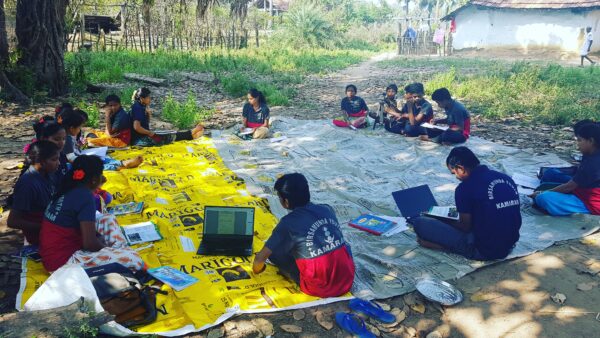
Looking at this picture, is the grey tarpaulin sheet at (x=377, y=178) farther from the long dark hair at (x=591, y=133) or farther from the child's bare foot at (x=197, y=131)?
the long dark hair at (x=591, y=133)

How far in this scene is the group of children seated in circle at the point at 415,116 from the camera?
25.5 ft

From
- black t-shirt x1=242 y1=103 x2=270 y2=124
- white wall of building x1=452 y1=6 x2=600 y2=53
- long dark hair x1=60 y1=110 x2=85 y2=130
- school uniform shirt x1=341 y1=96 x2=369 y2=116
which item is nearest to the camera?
long dark hair x1=60 y1=110 x2=85 y2=130

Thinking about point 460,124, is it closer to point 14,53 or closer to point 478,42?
point 14,53

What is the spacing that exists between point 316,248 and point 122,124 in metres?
5.07

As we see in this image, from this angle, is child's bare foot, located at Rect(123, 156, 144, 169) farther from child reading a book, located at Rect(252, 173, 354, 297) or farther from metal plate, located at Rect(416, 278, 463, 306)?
metal plate, located at Rect(416, 278, 463, 306)

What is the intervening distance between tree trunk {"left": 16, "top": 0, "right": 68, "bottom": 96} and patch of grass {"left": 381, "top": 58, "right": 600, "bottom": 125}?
950cm

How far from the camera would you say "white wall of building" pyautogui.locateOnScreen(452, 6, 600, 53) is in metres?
20.7

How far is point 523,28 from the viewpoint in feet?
Answer: 72.5

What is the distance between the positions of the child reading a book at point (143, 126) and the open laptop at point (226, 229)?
12.4 ft

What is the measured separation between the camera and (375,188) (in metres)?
6.18

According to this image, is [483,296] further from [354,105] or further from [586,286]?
[354,105]

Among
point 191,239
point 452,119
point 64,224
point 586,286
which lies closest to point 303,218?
point 191,239

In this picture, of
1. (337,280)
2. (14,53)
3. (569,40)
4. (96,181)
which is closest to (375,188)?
(337,280)

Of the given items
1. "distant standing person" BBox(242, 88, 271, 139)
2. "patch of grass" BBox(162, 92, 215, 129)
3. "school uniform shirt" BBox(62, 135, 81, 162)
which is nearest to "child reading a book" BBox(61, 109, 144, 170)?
"school uniform shirt" BBox(62, 135, 81, 162)
